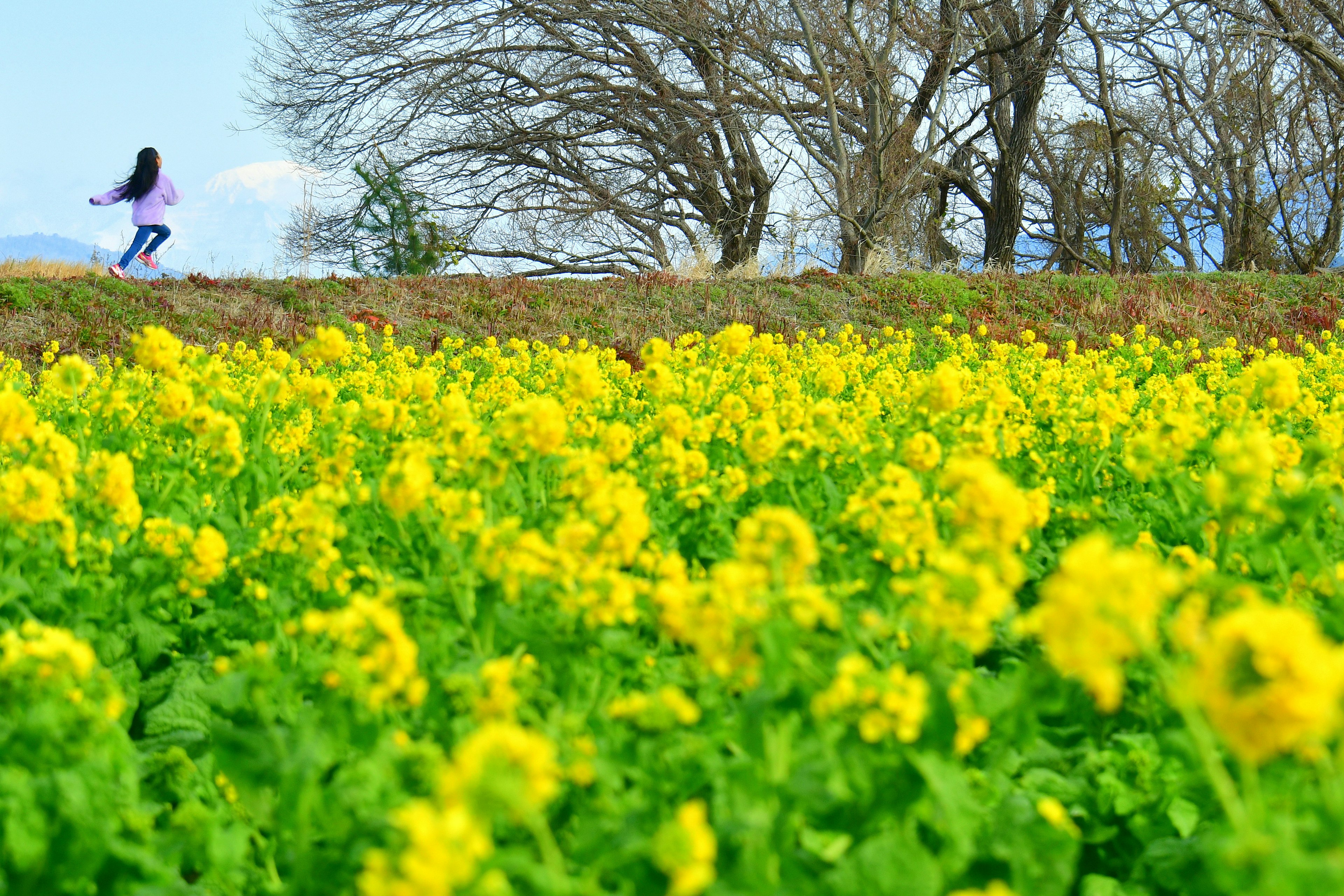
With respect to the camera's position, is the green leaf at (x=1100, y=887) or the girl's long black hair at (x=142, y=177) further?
the girl's long black hair at (x=142, y=177)

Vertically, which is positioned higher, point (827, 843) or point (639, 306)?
point (639, 306)

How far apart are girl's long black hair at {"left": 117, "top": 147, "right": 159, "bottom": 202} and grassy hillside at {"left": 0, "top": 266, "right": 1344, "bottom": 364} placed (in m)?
1.91

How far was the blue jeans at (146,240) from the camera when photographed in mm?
14961

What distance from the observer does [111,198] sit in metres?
14.8

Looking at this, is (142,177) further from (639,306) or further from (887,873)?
(887,873)

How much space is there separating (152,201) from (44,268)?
270 cm

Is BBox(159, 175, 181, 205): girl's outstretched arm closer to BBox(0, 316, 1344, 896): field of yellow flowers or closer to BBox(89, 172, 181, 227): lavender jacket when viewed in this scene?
BBox(89, 172, 181, 227): lavender jacket

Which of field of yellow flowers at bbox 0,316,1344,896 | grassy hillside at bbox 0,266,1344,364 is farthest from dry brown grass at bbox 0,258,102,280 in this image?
field of yellow flowers at bbox 0,316,1344,896

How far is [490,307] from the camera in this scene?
1335 centimetres

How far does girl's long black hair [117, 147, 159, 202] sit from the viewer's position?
15.0 meters

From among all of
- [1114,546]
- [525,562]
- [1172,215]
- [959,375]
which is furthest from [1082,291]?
[1172,215]

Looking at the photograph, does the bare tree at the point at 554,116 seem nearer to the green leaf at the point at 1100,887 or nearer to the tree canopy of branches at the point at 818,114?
the tree canopy of branches at the point at 818,114

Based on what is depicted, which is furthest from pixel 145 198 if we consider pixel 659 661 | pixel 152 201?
pixel 659 661

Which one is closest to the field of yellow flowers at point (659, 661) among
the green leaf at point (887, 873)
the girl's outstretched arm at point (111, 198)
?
the green leaf at point (887, 873)
